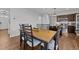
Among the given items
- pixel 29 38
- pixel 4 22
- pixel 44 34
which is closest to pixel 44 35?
pixel 44 34

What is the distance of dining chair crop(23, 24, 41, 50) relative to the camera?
1.75m

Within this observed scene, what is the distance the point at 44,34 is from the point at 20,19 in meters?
0.45

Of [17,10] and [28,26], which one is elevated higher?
[17,10]

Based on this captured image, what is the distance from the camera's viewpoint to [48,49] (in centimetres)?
173

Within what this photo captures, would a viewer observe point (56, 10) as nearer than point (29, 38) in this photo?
Yes

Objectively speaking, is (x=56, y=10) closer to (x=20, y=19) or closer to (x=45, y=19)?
(x=45, y=19)

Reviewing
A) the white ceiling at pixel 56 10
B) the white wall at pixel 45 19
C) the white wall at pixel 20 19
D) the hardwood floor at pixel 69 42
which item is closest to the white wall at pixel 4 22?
the white wall at pixel 20 19

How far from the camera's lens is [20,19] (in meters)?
1.72

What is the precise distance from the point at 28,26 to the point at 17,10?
298 mm

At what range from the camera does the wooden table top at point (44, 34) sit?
5.63ft

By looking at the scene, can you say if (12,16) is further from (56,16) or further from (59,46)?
(59,46)

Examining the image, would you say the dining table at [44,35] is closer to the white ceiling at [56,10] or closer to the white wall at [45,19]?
the white wall at [45,19]
